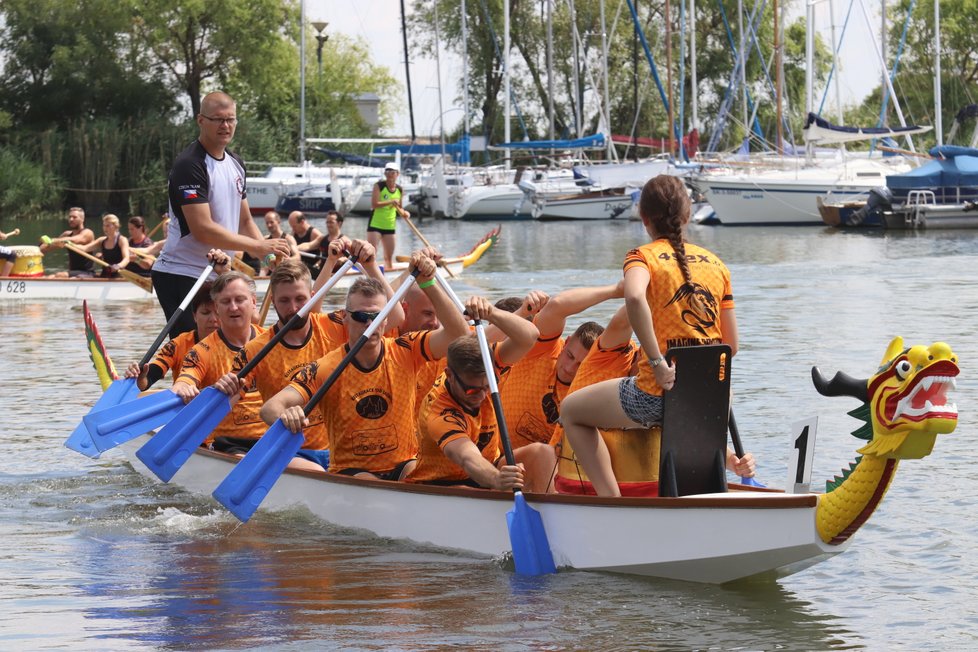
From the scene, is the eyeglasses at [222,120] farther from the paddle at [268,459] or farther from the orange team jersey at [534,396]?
the orange team jersey at [534,396]

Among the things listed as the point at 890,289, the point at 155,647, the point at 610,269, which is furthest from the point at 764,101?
the point at 155,647

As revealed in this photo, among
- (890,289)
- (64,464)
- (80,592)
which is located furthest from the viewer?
(890,289)

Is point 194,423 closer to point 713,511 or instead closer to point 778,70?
point 713,511

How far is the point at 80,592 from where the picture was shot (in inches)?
243

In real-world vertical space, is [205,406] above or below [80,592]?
above

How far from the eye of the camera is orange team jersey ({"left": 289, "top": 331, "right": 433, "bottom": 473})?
6902 millimetres

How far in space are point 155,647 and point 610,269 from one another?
62.9 ft

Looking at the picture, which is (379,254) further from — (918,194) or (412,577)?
(412,577)

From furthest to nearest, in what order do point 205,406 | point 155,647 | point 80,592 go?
1. point 205,406
2. point 80,592
3. point 155,647

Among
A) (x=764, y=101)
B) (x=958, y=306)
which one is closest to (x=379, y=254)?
(x=958, y=306)

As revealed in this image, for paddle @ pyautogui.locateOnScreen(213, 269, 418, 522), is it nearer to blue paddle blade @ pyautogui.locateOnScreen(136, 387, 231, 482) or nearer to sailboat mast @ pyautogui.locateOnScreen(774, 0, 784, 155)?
blue paddle blade @ pyautogui.locateOnScreen(136, 387, 231, 482)

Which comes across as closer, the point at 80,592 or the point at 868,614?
the point at 868,614

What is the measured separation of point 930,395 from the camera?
493 centimetres

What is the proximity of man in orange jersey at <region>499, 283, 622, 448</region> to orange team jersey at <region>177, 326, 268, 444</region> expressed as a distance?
1484 mm
